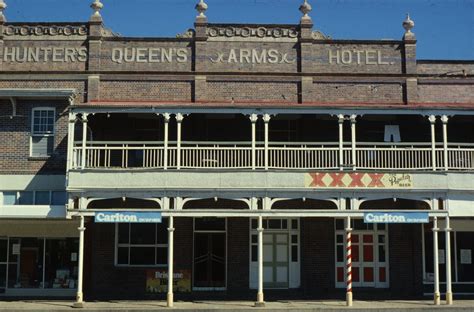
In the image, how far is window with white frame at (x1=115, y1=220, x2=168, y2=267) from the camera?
24.3 meters

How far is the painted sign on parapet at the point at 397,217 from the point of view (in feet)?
70.4

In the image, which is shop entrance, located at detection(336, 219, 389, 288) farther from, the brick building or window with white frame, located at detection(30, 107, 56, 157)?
window with white frame, located at detection(30, 107, 56, 157)

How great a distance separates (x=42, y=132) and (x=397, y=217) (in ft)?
41.6

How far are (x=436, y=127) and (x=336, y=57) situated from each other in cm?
455

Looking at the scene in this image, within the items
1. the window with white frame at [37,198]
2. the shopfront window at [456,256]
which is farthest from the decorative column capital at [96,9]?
the shopfront window at [456,256]

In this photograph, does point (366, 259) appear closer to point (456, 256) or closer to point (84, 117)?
point (456, 256)

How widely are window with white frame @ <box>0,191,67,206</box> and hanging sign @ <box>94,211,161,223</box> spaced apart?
302 centimetres

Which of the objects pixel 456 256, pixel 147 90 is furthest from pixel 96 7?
pixel 456 256

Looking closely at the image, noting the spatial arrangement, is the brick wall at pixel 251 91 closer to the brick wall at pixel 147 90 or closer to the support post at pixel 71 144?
the brick wall at pixel 147 90

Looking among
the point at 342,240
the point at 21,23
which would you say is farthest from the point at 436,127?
the point at 21,23

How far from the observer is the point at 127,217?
69.9 feet

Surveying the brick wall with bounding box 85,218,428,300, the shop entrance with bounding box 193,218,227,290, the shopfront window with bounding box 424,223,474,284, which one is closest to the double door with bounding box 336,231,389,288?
the brick wall with bounding box 85,218,428,300

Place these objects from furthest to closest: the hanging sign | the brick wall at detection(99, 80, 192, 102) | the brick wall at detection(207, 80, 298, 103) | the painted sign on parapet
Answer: the brick wall at detection(207, 80, 298, 103)
the brick wall at detection(99, 80, 192, 102)
the painted sign on parapet
the hanging sign

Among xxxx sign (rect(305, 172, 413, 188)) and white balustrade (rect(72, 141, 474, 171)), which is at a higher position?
white balustrade (rect(72, 141, 474, 171))
